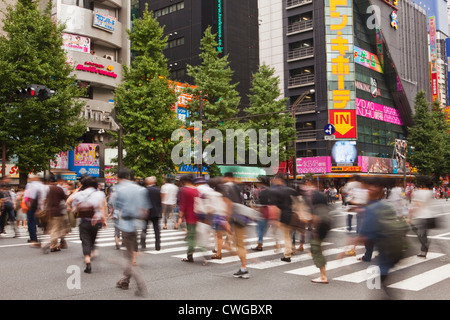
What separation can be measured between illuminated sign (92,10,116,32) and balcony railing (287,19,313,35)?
24.0 meters

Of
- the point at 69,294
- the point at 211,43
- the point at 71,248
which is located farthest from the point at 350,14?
the point at 69,294

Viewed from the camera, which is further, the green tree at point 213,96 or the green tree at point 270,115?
the green tree at point 270,115

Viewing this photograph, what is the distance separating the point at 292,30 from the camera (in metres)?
50.1

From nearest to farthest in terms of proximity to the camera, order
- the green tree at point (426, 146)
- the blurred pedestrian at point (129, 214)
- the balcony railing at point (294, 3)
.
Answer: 1. the blurred pedestrian at point (129, 214)
2. the green tree at point (426, 146)
3. the balcony railing at point (294, 3)

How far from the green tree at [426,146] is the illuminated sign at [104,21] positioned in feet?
113

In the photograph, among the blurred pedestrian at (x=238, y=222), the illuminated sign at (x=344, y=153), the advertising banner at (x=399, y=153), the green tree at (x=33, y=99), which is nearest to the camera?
the blurred pedestrian at (x=238, y=222)

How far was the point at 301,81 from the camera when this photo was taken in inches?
1925

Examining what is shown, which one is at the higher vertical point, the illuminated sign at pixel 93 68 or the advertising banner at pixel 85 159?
the illuminated sign at pixel 93 68

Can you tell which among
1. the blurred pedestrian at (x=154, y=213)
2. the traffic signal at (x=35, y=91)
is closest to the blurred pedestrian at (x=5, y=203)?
the traffic signal at (x=35, y=91)

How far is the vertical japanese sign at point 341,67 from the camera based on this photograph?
152 feet

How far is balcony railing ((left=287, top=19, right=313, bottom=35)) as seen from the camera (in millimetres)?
48281

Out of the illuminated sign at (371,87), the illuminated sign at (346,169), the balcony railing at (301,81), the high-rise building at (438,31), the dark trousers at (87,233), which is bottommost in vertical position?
the dark trousers at (87,233)

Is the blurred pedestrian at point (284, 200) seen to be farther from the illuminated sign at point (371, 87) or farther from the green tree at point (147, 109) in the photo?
the illuminated sign at point (371, 87)
